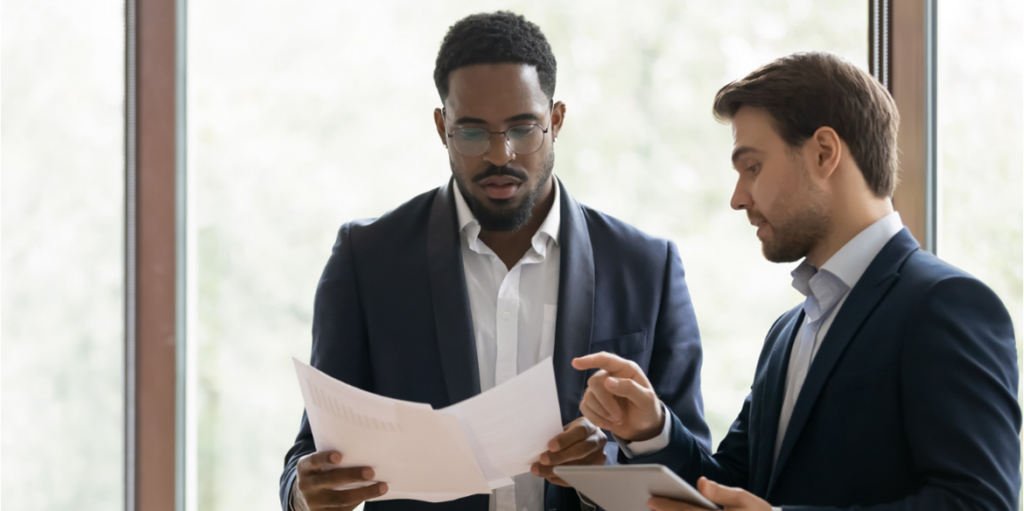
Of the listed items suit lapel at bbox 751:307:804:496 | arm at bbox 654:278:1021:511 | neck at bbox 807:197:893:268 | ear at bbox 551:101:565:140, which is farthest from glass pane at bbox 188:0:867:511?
arm at bbox 654:278:1021:511

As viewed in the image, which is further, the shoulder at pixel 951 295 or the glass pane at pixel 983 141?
the glass pane at pixel 983 141

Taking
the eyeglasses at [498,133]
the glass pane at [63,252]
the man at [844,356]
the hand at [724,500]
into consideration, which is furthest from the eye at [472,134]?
the glass pane at [63,252]

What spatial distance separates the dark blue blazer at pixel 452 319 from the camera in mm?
1528

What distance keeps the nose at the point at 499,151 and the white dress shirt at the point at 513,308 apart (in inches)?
6.2

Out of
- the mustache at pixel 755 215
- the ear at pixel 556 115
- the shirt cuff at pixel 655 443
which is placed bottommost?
the shirt cuff at pixel 655 443

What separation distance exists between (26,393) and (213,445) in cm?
66

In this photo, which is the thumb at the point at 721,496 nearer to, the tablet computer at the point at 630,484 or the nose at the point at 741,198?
the tablet computer at the point at 630,484

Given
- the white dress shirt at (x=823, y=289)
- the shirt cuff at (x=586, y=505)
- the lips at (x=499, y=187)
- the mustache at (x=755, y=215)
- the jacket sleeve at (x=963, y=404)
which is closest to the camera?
the jacket sleeve at (x=963, y=404)

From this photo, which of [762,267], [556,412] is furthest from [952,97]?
[556,412]

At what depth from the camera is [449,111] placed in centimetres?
159

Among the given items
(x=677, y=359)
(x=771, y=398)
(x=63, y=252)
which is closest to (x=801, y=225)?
(x=771, y=398)

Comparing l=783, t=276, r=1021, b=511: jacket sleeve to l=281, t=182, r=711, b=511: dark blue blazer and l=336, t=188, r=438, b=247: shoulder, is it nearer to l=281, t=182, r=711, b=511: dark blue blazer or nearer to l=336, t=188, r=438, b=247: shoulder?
l=281, t=182, r=711, b=511: dark blue blazer

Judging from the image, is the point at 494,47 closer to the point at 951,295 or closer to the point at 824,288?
the point at 824,288

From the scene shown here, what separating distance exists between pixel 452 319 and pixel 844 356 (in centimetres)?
→ 74
